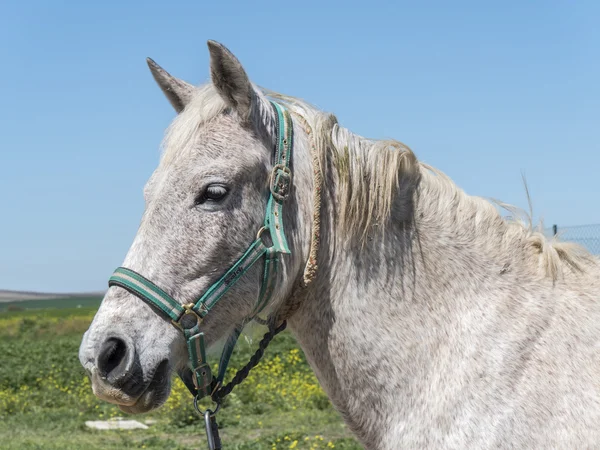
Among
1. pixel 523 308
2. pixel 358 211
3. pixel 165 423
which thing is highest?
pixel 358 211

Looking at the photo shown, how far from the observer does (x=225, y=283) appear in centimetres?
221

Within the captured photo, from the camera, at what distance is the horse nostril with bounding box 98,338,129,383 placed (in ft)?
6.82

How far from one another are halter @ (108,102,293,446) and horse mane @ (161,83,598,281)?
13 cm

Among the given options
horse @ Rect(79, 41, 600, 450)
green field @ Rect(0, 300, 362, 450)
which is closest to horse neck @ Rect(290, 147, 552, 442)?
horse @ Rect(79, 41, 600, 450)

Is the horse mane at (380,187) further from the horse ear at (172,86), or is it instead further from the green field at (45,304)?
the green field at (45,304)

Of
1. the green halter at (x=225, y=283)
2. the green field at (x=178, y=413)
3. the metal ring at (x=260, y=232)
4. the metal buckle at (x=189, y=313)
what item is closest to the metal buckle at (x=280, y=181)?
the green halter at (x=225, y=283)

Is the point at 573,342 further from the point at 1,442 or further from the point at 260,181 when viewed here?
the point at 1,442

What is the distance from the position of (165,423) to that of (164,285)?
8019 millimetres

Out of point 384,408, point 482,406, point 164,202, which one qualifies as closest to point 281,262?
point 164,202

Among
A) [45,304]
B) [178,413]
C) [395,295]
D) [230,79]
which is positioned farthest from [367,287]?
[45,304]

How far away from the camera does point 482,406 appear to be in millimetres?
2080

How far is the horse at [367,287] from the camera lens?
2.09 m

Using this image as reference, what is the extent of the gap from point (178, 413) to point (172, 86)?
25.2ft

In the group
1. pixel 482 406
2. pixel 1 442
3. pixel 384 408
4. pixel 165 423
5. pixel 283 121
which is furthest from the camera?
pixel 165 423
